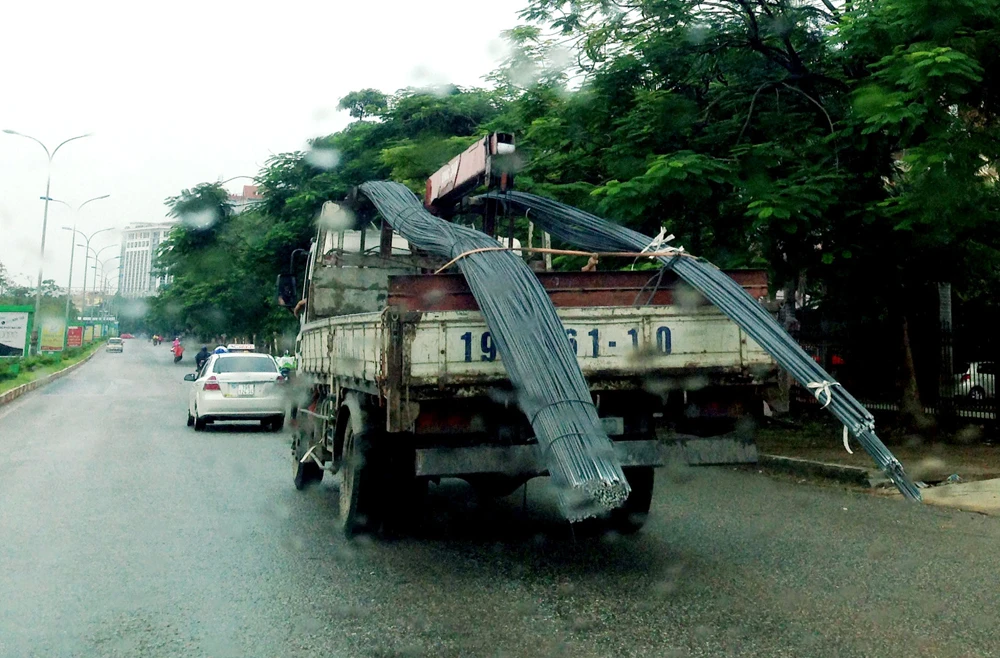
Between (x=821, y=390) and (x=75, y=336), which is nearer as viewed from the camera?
(x=821, y=390)

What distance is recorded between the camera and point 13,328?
34.7m

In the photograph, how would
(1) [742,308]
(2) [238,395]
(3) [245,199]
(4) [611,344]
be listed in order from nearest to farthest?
(1) [742,308] → (4) [611,344] → (2) [238,395] → (3) [245,199]

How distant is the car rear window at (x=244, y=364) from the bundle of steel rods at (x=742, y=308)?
1029 centimetres

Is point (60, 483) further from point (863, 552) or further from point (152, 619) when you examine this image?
point (863, 552)

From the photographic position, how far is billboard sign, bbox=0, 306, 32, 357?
34441mm

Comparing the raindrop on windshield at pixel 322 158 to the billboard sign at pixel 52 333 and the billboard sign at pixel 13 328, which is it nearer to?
the billboard sign at pixel 13 328

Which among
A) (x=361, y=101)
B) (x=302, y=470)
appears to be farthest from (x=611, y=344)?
(x=361, y=101)

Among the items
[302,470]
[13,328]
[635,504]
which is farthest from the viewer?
[13,328]

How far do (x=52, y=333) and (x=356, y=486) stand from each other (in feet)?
180

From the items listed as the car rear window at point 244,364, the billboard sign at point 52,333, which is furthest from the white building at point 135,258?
the car rear window at point 244,364

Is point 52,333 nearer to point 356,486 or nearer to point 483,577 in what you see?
point 356,486

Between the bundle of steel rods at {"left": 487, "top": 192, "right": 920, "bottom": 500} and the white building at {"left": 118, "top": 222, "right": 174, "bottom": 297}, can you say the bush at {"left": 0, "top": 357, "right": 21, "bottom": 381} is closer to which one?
the bundle of steel rods at {"left": 487, "top": 192, "right": 920, "bottom": 500}

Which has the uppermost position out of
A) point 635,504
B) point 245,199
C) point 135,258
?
point 135,258

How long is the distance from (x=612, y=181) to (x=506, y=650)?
8228mm
